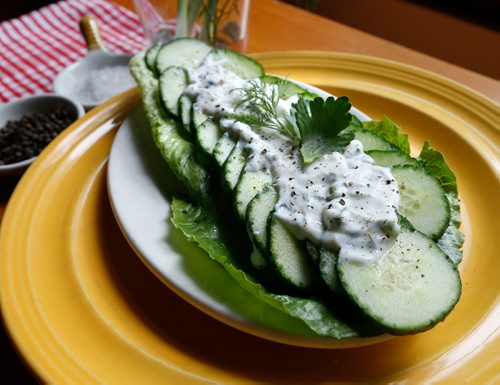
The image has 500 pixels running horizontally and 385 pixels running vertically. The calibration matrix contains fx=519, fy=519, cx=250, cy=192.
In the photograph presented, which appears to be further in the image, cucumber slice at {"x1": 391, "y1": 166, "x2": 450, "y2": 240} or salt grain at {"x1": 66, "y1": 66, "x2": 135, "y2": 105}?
salt grain at {"x1": 66, "y1": 66, "x2": 135, "y2": 105}

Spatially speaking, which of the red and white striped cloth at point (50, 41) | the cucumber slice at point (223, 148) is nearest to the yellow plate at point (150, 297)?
the cucumber slice at point (223, 148)

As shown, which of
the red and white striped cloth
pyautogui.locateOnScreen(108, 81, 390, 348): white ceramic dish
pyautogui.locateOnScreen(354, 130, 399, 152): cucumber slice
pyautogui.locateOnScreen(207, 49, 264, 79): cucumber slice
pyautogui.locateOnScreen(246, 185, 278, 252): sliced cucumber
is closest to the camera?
pyautogui.locateOnScreen(108, 81, 390, 348): white ceramic dish

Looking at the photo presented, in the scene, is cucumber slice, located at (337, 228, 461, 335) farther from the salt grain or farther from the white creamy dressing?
the salt grain

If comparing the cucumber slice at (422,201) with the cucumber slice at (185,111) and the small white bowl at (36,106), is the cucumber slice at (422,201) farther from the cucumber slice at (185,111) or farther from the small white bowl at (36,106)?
the small white bowl at (36,106)

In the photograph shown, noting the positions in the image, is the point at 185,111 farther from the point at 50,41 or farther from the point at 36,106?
the point at 50,41

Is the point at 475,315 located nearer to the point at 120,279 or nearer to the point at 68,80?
the point at 120,279

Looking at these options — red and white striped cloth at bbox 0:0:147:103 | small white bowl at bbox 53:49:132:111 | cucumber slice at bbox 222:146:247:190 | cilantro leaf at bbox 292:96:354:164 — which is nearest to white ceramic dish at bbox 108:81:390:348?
cucumber slice at bbox 222:146:247:190

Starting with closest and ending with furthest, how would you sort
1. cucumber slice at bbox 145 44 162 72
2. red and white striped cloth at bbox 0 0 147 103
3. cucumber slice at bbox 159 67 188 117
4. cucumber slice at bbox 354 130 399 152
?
cucumber slice at bbox 354 130 399 152
cucumber slice at bbox 159 67 188 117
cucumber slice at bbox 145 44 162 72
red and white striped cloth at bbox 0 0 147 103

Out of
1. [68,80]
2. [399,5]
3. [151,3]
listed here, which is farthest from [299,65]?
[399,5]
